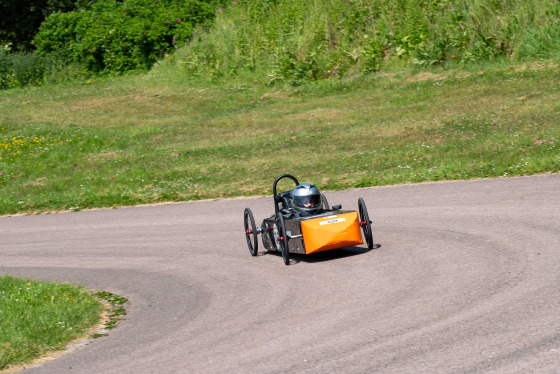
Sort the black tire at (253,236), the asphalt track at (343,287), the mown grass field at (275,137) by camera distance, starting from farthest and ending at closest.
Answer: the mown grass field at (275,137), the black tire at (253,236), the asphalt track at (343,287)

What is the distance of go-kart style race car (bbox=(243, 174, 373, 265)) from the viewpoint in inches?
425

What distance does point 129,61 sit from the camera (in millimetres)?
36969

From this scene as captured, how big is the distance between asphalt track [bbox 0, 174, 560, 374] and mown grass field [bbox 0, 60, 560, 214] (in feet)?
8.77

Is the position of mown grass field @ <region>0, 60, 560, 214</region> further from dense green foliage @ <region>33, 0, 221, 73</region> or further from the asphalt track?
dense green foliage @ <region>33, 0, 221, 73</region>

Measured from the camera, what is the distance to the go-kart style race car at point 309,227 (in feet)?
35.4

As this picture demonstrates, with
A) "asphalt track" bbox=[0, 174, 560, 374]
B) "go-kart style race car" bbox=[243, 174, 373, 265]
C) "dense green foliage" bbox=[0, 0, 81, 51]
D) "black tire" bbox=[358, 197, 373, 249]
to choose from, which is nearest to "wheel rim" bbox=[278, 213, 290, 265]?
"go-kart style race car" bbox=[243, 174, 373, 265]

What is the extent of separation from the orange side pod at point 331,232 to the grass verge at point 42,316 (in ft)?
9.08

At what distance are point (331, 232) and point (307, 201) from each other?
1029 mm

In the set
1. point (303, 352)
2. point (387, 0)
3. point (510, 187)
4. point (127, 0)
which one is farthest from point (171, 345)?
point (127, 0)

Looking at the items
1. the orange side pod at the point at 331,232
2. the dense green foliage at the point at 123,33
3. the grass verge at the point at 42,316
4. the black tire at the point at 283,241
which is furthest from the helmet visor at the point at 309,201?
the dense green foliage at the point at 123,33

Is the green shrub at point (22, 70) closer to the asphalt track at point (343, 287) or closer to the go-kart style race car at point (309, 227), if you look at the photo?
the asphalt track at point (343, 287)

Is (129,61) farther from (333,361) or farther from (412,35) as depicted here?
(333,361)

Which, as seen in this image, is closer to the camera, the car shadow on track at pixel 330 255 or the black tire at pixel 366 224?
the black tire at pixel 366 224

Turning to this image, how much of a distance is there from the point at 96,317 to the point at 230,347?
268 cm
